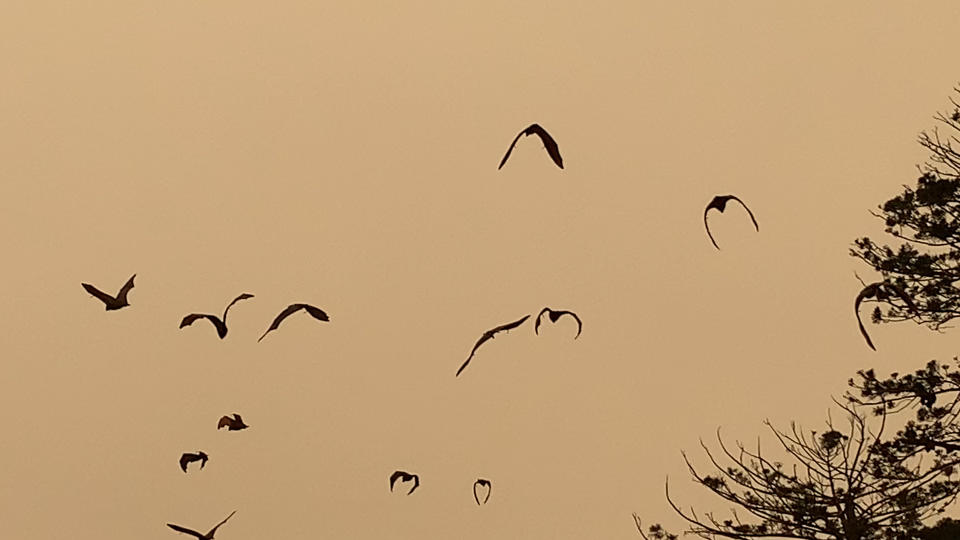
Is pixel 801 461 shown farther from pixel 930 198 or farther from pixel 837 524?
pixel 930 198

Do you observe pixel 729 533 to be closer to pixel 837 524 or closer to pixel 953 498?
pixel 837 524

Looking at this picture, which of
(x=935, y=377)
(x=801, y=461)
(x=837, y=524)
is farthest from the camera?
(x=801, y=461)

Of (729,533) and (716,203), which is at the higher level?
(729,533)

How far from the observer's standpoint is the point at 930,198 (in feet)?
45.3

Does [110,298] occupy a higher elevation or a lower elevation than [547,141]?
lower

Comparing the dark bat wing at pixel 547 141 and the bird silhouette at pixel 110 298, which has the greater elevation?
the dark bat wing at pixel 547 141

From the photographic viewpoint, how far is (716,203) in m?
8.13

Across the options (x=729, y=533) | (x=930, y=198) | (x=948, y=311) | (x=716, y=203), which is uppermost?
(x=930, y=198)

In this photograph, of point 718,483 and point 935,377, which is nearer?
point 935,377

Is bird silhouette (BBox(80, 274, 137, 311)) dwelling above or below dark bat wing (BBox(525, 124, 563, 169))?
below

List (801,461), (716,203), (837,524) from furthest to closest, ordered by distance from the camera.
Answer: (801,461) < (837,524) < (716,203)

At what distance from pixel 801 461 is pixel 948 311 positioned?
3043 millimetres

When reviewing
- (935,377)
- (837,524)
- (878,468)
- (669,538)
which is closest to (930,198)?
(935,377)

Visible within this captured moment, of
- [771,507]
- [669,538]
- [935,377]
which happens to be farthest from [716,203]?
[669,538]
